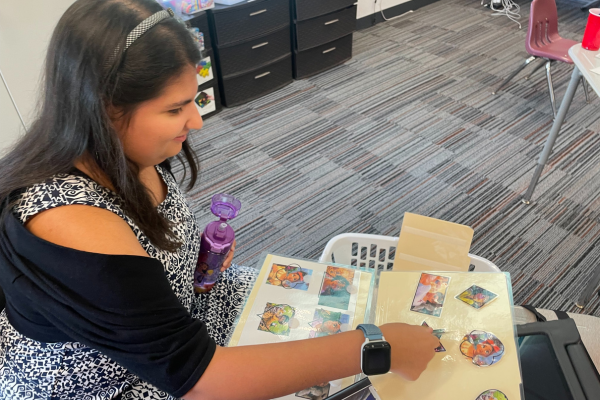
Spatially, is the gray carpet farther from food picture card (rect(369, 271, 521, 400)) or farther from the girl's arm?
the girl's arm

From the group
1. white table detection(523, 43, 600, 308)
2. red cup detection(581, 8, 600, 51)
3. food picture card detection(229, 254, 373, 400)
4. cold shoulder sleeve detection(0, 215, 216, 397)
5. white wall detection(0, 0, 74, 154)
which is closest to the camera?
cold shoulder sleeve detection(0, 215, 216, 397)

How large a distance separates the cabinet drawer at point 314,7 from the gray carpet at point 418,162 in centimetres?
44

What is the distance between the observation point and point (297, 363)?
0.74m

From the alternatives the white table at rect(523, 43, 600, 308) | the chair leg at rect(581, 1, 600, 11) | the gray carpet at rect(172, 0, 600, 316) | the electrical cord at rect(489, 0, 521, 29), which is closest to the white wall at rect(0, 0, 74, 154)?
the gray carpet at rect(172, 0, 600, 316)

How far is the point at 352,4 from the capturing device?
3.11 m

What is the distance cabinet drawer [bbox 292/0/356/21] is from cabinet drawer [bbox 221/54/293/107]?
0.27 metres

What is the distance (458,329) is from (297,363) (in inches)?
12.8

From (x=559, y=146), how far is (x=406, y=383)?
2.24 metres

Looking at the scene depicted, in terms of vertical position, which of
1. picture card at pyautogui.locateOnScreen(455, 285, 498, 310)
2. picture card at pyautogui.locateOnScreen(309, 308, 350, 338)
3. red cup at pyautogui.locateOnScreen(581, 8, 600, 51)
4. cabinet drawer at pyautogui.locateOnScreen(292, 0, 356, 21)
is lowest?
cabinet drawer at pyautogui.locateOnScreen(292, 0, 356, 21)

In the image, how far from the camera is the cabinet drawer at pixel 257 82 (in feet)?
9.19

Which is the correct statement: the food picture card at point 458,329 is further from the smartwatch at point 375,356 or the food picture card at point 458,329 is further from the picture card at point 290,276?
the picture card at point 290,276

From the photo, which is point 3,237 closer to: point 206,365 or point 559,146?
point 206,365

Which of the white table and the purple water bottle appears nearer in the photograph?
Answer: the purple water bottle

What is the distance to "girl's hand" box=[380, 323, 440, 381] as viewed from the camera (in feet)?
2.53
